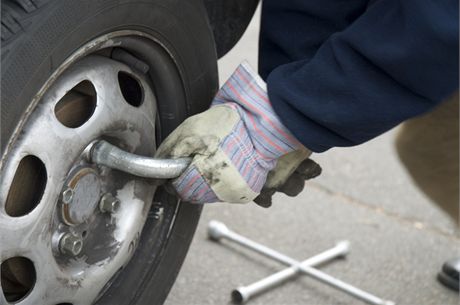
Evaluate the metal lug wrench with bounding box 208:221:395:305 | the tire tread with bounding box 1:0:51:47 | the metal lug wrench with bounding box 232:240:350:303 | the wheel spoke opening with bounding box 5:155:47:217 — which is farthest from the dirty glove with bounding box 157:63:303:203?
the metal lug wrench with bounding box 208:221:395:305

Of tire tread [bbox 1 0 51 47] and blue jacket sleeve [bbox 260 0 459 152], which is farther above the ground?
tire tread [bbox 1 0 51 47]

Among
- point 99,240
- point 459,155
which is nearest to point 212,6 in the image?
point 99,240

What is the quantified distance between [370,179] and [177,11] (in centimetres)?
195

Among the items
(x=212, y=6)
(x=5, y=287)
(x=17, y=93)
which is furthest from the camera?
(x=212, y=6)

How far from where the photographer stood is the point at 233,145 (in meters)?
1.50

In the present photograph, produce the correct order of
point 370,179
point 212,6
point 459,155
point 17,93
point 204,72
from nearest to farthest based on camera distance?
point 17,93 → point 204,72 → point 212,6 → point 459,155 → point 370,179

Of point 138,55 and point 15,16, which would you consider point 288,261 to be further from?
point 15,16

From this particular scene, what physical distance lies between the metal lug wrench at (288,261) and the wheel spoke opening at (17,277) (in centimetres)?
114

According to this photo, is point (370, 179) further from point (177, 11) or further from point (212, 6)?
point (177, 11)

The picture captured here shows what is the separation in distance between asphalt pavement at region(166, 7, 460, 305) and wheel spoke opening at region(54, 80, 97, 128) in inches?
34.0

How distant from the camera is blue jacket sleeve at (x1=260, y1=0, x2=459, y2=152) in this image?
52.1 inches

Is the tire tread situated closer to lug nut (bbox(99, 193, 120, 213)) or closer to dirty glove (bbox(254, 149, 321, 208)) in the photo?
lug nut (bbox(99, 193, 120, 213))

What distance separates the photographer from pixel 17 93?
122 centimetres

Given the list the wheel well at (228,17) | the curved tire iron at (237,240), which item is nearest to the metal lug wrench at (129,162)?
the curved tire iron at (237,240)
